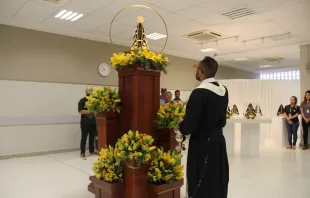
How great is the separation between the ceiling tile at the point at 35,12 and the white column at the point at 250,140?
4708mm

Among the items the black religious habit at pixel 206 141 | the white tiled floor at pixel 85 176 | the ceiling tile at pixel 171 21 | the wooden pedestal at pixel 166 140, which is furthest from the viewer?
the ceiling tile at pixel 171 21

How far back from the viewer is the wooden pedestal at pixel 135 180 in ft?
7.10

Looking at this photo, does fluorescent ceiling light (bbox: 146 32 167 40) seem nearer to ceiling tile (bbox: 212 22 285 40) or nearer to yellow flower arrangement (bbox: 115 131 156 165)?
ceiling tile (bbox: 212 22 285 40)

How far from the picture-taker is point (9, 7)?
15.0ft

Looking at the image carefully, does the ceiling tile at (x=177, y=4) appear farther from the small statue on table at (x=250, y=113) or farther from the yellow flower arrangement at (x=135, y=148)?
the yellow flower arrangement at (x=135, y=148)

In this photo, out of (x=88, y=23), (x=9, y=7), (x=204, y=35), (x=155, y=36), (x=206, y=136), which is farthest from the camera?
(x=155, y=36)

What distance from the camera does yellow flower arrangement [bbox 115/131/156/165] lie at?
2086 millimetres

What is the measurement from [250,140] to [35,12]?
5.20m

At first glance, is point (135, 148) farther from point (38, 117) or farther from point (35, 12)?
point (38, 117)

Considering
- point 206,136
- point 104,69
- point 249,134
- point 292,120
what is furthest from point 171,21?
point 292,120

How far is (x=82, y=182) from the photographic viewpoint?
12.2 ft

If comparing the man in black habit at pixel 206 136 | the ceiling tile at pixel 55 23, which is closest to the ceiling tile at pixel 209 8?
the ceiling tile at pixel 55 23

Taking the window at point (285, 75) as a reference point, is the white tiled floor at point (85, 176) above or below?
below

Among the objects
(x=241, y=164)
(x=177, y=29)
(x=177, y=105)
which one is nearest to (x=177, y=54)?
(x=177, y=29)
